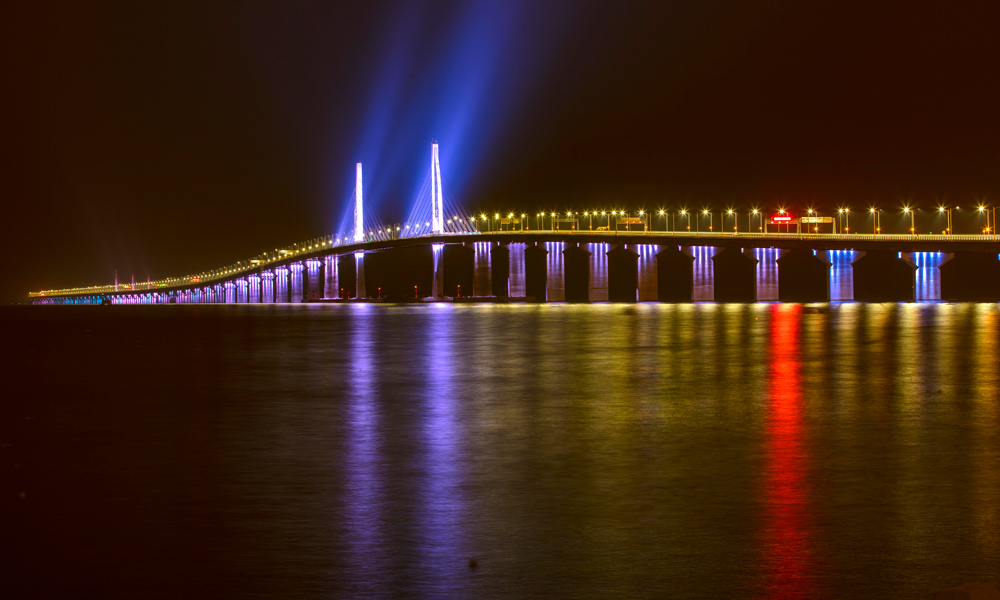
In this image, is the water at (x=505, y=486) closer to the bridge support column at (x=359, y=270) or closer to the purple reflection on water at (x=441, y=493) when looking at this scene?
the purple reflection on water at (x=441, y=493)

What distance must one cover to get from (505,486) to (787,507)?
2236 mm

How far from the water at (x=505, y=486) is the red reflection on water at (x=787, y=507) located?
1.0 inches

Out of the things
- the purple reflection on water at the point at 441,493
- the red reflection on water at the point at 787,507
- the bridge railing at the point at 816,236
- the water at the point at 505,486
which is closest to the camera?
the red reflection on water at the point at 787,507

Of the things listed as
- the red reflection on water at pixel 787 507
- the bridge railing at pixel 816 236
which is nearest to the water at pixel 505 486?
the red reflection on water at pixel 787 507

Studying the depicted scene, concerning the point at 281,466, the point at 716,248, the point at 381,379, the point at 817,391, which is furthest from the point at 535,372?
the point at 716,248

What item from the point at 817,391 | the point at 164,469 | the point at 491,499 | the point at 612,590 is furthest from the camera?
the point at 817,391

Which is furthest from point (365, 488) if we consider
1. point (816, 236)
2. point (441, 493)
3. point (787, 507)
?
point (816, 236)

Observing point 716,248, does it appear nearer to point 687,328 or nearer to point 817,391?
point 687,328

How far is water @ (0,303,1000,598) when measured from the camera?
532 centimetres

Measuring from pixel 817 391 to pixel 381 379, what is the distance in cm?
815

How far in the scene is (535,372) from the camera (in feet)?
65.0

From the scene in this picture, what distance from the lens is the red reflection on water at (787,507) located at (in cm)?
518

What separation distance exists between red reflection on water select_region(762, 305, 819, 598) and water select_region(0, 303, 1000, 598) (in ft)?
0.09

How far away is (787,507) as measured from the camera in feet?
22.4
